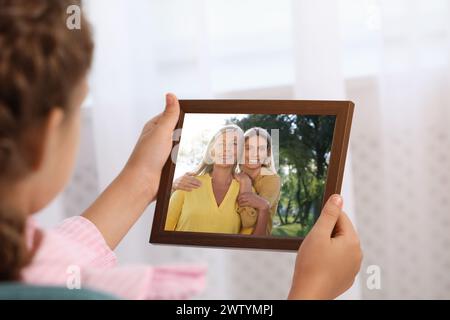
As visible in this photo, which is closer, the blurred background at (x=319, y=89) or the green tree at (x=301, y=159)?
the green tree at (x=301, y=159)

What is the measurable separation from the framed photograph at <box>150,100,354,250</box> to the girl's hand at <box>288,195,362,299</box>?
43mm

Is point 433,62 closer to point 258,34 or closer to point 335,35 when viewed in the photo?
point 335,35

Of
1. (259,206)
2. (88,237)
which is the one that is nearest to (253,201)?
(259,206)

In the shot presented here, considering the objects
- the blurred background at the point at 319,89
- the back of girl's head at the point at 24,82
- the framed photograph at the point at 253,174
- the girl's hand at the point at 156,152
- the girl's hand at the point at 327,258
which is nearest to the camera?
the back of girl's head at the point at 24,82

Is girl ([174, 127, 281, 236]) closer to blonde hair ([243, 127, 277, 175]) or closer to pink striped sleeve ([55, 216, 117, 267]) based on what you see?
blonde hair ([243, 127, 277, 175])

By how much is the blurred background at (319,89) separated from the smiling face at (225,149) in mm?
485

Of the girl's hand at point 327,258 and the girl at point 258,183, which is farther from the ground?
the girl at point 258,183

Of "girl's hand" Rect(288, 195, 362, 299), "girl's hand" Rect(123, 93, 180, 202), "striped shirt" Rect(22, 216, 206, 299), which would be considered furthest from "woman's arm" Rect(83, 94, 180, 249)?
"striped shirt" Rect(22, 216, 206, 299)

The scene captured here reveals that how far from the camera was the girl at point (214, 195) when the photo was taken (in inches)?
34.9

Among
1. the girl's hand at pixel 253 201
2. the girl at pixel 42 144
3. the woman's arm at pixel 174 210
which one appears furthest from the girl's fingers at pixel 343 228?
the girl at pixel 42 144

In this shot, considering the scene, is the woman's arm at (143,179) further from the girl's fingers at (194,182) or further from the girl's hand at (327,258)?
the girl's hand at (327,258)

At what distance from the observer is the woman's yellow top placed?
883 mm

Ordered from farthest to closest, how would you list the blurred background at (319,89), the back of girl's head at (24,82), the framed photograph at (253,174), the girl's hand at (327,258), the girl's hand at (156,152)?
the blurred background at (319,89)
the girl's hand at (156,152)
the framed photograph at (253,174)
the girl's hand at (327,258)
the back of girl's head at (24,82)

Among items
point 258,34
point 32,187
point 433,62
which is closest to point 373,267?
point 433,62
